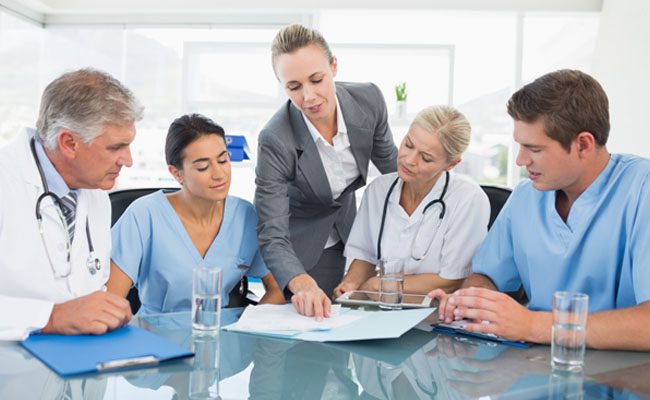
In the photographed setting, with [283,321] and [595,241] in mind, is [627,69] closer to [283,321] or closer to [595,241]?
[595,241]

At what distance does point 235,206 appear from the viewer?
2189 mm

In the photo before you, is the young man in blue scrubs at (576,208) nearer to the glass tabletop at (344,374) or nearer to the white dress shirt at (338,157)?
the glass tabletop at (344,374)

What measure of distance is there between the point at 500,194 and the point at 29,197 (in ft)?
5.05

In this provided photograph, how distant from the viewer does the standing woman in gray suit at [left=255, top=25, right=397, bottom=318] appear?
209 cm

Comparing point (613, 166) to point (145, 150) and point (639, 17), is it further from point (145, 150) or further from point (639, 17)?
point (145, 150)

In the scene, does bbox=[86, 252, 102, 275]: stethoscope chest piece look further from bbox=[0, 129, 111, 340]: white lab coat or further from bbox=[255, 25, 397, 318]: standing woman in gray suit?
bbox=[255, 25, 397, 318]: standing woman in gray suit

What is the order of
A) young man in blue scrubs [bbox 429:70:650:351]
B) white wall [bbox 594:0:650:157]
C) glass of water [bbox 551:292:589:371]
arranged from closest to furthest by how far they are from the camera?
glass of water [bbox 551:292:589:371] → young man in blue scrubs [bbox 429:70:650:351] → white wall [bbox 594:0:650:157]

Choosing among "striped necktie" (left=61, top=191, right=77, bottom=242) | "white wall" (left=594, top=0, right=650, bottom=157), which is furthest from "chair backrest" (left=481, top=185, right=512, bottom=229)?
"white wall" (left=594, top=0, right=650, bottom=157)

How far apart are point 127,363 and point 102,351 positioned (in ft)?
0.30

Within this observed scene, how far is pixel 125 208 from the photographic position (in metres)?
2.36

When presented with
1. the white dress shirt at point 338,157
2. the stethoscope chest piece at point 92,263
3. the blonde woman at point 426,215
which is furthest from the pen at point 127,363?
the white dress shirt at point 338,157

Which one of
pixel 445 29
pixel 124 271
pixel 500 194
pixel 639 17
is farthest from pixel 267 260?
pixel 445 29

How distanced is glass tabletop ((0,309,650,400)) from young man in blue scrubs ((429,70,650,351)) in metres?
0.16

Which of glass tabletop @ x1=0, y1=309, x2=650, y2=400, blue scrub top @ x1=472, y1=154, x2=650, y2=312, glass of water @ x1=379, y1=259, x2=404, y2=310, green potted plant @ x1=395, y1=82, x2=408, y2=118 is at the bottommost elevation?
glass tabletop @ x1=0, y1=309, x2=650, y2=400
